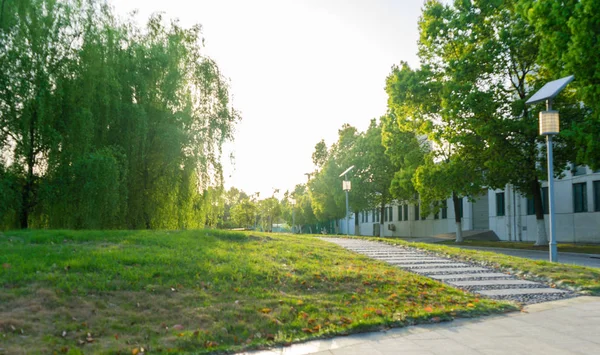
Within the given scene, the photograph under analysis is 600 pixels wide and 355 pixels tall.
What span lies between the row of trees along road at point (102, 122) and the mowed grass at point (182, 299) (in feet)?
13.9

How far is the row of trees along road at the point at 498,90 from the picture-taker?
1838 centimetres

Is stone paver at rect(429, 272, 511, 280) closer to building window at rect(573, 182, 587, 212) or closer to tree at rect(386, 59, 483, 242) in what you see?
tree at rect(386, 59, 483, 242)

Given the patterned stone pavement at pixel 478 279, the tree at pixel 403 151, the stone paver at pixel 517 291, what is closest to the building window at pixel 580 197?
the tree at pixel 403 151

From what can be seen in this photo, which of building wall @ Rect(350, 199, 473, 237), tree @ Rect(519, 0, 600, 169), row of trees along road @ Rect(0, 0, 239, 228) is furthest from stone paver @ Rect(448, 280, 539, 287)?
building wall @ Rect(350, 199, 473, 237)

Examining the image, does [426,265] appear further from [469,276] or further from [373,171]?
[373,171]

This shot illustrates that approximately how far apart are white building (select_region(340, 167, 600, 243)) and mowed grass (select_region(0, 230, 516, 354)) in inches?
834

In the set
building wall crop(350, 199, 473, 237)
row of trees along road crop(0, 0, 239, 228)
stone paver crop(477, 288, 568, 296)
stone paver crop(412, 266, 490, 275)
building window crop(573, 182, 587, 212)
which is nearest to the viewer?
stone paver crop(477, 288, 568, 296)

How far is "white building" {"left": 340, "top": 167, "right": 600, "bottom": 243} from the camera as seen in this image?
2941 cm

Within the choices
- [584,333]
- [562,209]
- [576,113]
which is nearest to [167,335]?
[584,333]

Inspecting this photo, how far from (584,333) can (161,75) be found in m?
16.0

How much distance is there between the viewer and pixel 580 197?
30.4 m

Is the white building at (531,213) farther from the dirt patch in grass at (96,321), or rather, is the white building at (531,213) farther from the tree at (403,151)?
the dirt patch in grass at (96,321)

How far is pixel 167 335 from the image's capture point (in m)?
5.79

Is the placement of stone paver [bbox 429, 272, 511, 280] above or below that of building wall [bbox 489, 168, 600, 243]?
below
